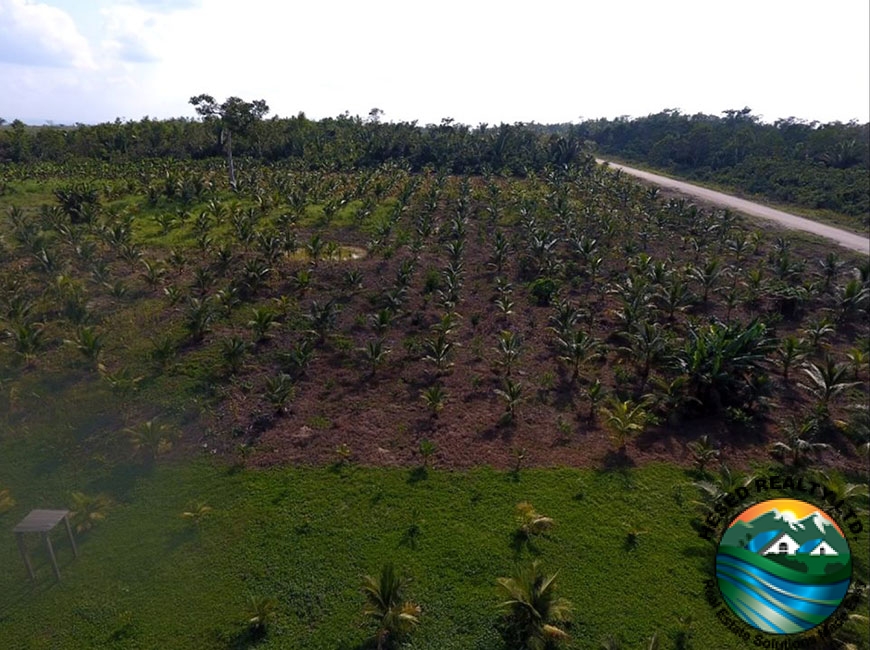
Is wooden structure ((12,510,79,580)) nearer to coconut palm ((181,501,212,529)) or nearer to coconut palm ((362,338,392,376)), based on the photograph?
coconut palm ((181,501,212,529))

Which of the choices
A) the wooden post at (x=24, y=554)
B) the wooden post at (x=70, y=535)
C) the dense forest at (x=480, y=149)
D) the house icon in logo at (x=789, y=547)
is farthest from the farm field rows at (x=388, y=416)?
the dense forest at (x=480, y=149)

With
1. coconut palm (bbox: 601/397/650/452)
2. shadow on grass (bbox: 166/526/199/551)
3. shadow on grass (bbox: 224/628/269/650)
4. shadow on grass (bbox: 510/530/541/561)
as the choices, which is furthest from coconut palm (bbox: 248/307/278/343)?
coconut palm (bbox: 601/397/650/452)

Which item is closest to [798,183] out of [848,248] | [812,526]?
[848,248]

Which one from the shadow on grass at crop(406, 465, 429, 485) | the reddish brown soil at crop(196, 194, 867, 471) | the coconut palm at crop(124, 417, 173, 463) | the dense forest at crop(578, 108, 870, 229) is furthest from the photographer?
the dense forest at crop(578, 108, 870, 229)

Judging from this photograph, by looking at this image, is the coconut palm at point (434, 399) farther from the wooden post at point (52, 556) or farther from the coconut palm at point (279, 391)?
the wooden post at point (52, 556)

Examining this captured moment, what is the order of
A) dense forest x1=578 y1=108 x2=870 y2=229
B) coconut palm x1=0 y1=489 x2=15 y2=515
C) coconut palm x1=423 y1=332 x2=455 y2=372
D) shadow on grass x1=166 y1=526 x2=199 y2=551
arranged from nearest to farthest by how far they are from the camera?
shadow on grass x1=166 y1=526 x2=199 y2=551 < coconut palm x1=0 y1=489 x2=15 y2=515 < coconut palm x1=423 y1=332 x2=455 y2=372 < dense forest x1=578 y1=108 x2=870 y2=229

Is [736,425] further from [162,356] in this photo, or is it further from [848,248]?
[848,248]
